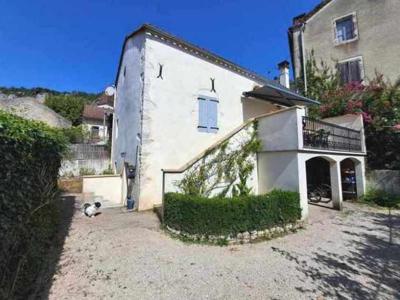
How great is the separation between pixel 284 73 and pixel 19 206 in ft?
61.8

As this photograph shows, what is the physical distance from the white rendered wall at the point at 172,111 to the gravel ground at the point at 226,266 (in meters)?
2.84

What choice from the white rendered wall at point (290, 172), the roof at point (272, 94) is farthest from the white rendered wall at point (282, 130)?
the roof at point (272, 94)

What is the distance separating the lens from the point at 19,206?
3.54 meters

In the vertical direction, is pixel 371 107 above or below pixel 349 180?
above

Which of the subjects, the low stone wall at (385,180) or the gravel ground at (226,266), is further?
the low stone wall at (385,180)

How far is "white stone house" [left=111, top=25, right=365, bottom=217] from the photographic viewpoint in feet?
28.2

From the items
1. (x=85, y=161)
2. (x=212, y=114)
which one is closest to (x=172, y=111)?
(x=212, y=114)

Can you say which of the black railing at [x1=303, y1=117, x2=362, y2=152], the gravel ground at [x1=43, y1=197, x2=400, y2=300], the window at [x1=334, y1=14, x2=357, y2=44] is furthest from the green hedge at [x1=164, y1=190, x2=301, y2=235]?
the window at [x1=334, y1=14, x2=357, y2=44]

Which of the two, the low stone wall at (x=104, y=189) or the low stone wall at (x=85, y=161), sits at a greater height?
the low stone wall at (x=85, y=161)

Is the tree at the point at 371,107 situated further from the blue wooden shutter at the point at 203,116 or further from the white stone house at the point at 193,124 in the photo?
the blue wooden shutter at the point at 203,116

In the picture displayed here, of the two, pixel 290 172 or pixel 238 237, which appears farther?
pixel 290 172

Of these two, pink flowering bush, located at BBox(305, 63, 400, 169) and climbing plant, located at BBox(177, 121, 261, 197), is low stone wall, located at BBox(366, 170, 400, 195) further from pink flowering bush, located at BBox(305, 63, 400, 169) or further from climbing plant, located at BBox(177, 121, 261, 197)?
climbing plant, located at BBox(177, 121, 261, 197)

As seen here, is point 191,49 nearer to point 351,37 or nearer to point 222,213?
point 222,213

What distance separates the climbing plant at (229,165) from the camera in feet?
28.6
